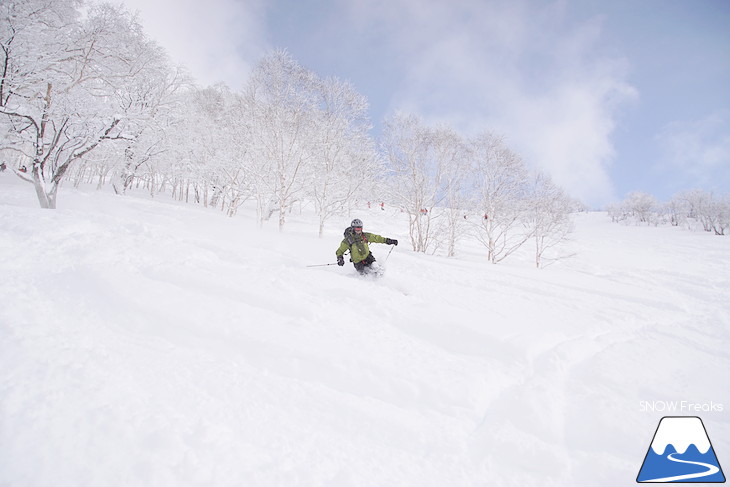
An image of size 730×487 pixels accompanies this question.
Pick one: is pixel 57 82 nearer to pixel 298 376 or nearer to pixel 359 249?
pixel 359 249

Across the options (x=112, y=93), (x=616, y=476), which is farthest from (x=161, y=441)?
(x=112, y=93)

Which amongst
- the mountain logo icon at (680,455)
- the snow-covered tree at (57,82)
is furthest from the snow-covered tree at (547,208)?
the snow-covered tree at (57,82)

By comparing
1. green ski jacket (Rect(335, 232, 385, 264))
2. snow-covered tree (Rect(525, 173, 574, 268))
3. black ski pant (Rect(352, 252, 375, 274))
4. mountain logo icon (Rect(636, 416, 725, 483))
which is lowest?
mountain logo icon (Rect(636, 416, 725, 483))

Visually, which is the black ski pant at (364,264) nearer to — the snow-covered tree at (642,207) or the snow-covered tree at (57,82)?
the snow-covered tree at (57,82)

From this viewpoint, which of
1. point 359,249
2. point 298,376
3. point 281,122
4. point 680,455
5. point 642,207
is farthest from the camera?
point 642,207

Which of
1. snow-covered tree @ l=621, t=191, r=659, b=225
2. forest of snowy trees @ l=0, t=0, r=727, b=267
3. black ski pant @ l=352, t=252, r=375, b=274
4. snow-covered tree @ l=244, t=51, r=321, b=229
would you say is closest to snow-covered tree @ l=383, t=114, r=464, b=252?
forest of snowy trees @ l=0, t=0, r=727, b=267

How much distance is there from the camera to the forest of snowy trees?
9.66 metres

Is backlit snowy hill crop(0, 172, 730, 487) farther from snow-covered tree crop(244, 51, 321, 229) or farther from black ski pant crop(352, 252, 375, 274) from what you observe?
snow-covered tree crop(244, 51, 321, 229)

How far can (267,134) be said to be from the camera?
15.9 metres

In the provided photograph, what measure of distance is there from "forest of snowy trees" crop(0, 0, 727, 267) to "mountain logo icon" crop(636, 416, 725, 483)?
14.4 meters

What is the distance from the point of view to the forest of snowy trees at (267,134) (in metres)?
9.66

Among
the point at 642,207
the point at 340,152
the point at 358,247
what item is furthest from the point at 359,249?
the point at 642,207

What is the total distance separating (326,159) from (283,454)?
1555cm

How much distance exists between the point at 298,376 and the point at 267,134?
1540 cm
